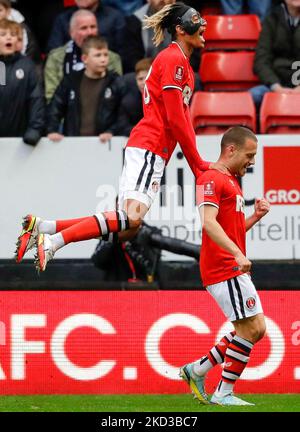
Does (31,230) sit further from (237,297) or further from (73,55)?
(73,55)

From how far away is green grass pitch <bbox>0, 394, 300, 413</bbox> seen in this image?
8.12 m

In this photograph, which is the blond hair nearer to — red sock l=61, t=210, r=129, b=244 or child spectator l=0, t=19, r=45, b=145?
red sock l=61, t=210, r=129, b=244

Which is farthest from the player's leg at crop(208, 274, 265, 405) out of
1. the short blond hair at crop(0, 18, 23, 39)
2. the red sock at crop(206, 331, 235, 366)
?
the short blond hair at crop(0, 18, 23, 39)

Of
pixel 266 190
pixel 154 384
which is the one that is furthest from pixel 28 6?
pixel 154 384

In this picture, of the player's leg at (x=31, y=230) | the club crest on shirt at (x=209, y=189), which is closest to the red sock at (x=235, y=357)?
the club crest on shirt at (x=209, y=189)

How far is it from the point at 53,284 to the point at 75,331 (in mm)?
529

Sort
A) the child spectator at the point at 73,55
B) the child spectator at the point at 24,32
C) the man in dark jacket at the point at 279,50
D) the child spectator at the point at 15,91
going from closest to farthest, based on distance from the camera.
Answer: the child spectator at the point at 15,91, the man in dark jacket at the point at 279,50, the child spectator at the point at 73,55, the child spectator at the point at 24,32

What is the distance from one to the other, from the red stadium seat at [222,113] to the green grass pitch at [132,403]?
3760 mm

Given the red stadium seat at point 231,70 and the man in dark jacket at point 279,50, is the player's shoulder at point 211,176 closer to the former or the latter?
the man in dark jacket at point 279,50

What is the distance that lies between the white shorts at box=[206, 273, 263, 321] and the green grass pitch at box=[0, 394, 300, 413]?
61cm

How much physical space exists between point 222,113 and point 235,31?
161cm

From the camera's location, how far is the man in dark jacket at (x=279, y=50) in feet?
41.2

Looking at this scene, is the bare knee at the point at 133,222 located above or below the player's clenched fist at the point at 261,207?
below

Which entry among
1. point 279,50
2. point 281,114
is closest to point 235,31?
point 279,50
